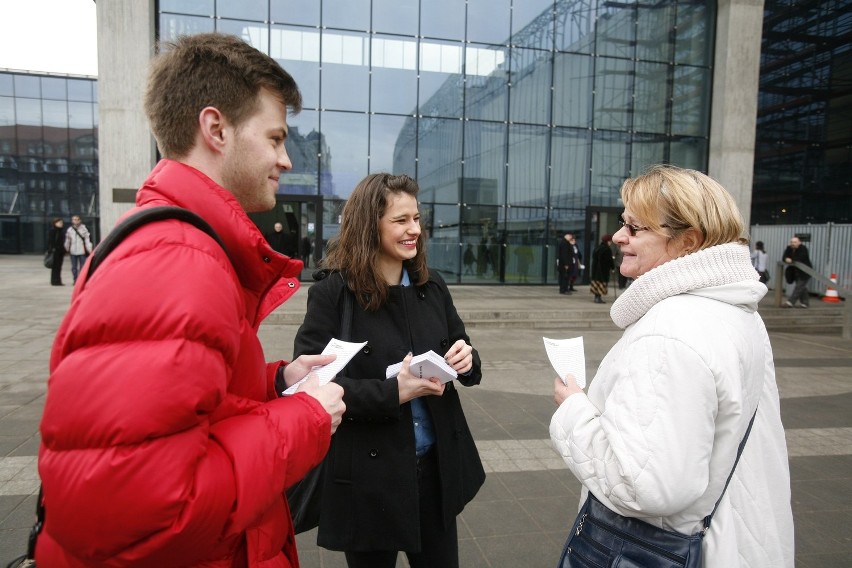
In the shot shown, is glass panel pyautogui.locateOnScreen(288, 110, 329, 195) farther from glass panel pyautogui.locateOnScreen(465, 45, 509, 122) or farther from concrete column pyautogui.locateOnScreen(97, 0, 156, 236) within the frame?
glass panel pyautogui.locateOnScreen(465, 45, 509, 122)

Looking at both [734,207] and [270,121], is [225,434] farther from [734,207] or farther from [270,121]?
[734,207]

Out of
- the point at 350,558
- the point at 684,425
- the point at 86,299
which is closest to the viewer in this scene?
the point at 86,299

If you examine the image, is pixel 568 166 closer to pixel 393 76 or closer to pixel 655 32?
pixel 655 32

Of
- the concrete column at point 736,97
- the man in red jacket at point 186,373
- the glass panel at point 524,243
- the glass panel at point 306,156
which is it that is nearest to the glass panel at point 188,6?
the glass panel at point 306,156

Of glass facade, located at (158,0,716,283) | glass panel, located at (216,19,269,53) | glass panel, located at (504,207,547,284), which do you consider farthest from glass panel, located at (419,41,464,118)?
glass panel, located at (216,19,269,53)

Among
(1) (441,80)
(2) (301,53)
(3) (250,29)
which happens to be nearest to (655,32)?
(1) (441,80)

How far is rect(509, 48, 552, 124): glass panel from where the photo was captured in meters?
18.4

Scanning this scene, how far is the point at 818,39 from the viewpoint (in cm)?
2773

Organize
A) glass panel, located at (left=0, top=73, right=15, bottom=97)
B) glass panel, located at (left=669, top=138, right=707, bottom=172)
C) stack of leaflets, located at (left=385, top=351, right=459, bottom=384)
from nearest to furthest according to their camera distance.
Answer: stack of leaflets, located at (left=385, top=351, right=459, bottom=384) < glass panel, located at (left=669, top=138, right=707, bottom=172) < glass panel, located at (left=0, top=73, right=15, bottom=97)

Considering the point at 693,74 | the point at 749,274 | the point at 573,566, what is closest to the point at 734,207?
the point at 749,274

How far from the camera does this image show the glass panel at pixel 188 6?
16219mm

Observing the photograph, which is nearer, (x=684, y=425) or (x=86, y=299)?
(x=86, y=299)

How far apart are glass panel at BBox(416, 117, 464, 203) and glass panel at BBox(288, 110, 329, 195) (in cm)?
287

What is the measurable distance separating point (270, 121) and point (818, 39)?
34953 mm
